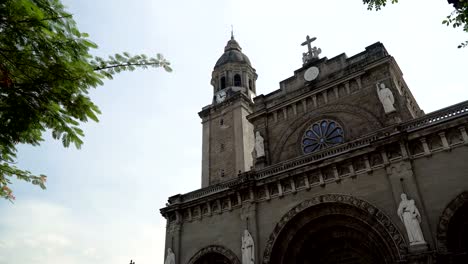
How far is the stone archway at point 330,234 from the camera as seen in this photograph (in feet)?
55.9

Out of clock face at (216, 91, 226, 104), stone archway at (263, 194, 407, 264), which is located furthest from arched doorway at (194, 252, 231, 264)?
clock face at (216, 91, 226, 104)

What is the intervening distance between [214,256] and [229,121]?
15.1m

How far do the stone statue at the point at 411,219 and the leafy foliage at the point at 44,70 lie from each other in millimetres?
13255

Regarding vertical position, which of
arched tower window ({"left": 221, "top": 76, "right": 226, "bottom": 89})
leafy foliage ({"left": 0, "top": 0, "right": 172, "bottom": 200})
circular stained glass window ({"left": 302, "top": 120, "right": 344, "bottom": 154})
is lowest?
leafy foliage ({"left": 0, "top": 0, "right": 172, "bottom": 200})

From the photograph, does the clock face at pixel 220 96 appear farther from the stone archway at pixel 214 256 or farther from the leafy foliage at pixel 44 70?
the leafy foliage at pixel 44 70

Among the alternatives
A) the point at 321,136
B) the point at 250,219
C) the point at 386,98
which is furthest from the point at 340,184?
the point at 386,98

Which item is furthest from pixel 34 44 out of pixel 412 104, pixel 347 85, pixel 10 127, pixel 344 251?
pixel 412 104

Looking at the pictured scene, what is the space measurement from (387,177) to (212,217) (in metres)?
10.6

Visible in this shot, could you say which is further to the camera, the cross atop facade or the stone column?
the cross atop facade

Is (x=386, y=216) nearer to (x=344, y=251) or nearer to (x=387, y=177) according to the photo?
(x=387, y=177)

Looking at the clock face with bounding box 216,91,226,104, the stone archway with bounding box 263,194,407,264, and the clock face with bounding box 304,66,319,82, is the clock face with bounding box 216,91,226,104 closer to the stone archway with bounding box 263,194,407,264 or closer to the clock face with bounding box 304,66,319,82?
the clock face with bounding box 304,66,319,82

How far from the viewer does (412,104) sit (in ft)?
80.5

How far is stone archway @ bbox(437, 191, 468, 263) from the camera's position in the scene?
47.8 feet

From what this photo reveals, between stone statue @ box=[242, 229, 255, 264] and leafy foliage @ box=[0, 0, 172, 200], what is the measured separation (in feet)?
49.2
